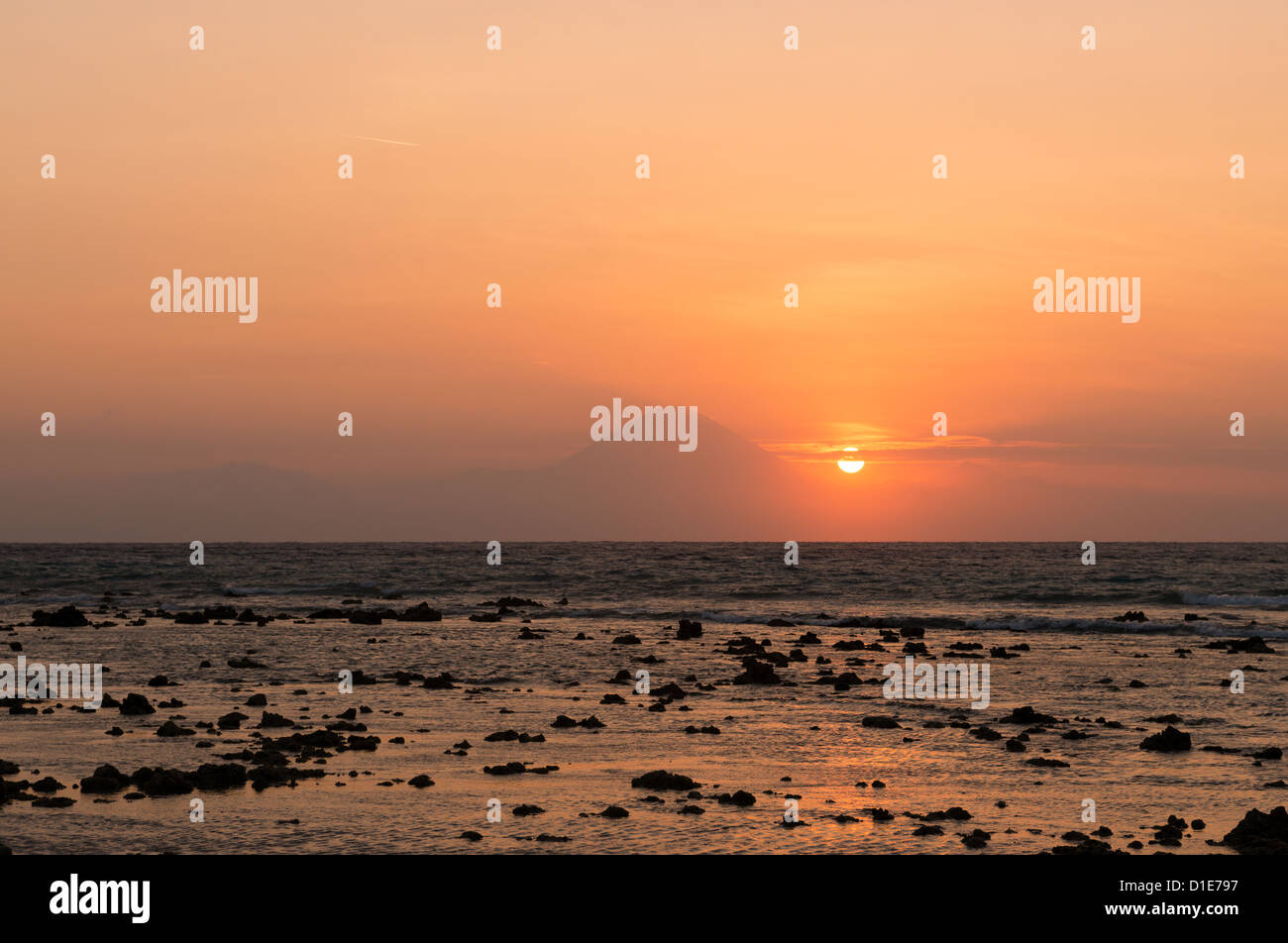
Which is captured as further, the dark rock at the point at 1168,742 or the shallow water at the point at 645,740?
the dark rock at the point at 1168,742

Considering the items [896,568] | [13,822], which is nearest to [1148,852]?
[13,822]

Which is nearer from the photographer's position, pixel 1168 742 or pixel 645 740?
pixel 1168 742

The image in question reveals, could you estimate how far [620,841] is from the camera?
16.8 metres

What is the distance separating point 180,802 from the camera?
18969mm

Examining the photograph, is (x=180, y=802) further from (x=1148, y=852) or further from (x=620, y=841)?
(x=1148, y=852)

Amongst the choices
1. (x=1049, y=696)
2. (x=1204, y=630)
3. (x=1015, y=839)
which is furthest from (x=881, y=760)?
(x=1204, y=630)

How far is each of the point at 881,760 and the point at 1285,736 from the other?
34.3ft

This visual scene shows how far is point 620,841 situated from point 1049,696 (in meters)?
20.9

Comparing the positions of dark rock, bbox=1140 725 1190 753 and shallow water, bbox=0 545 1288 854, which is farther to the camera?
dark rock, bbox=1140 725 1190 753

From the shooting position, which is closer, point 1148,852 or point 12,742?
point 1148,852
